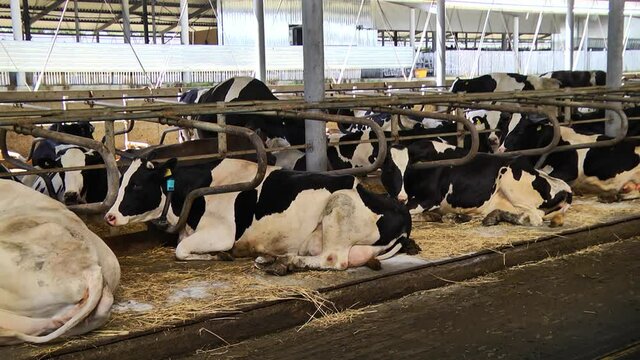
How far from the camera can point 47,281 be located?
418 cm

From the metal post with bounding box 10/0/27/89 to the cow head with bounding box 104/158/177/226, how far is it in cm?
1668

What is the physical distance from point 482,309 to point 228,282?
6.31 ft

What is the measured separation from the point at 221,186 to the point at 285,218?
604mm

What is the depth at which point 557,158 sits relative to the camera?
9.30 m

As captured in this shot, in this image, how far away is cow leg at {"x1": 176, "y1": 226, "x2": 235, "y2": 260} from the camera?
6113 millimetres

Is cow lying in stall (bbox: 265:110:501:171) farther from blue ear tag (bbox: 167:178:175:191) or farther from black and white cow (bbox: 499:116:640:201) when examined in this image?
blue ear tag (bbox: 167:178:175:191)

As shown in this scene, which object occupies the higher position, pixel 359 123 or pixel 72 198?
pixel 359 123

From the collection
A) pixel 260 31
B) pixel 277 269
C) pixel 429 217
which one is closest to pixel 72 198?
pixel 277 269

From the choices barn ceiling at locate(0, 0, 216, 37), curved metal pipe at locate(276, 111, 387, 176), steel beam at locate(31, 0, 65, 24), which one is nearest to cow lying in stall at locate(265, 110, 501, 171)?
curved metal pipe at locate(276, 111, 387, 176)

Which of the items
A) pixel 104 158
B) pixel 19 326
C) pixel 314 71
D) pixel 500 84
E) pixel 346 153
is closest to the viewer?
pixel 19 326

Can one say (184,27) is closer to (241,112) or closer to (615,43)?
(615,43)

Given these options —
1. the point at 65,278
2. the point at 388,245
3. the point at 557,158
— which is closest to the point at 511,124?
the point at 557,158

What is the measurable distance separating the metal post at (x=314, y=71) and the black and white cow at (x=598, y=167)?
3398 millimetres

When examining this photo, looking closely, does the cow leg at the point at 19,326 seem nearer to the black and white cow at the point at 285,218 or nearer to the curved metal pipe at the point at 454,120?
the black and white cow at the point at 285,218
